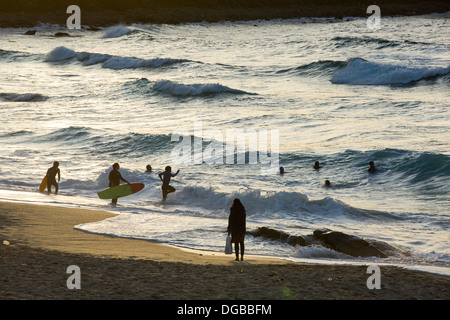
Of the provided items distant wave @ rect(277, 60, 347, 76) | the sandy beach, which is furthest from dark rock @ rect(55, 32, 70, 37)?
the sandy beach

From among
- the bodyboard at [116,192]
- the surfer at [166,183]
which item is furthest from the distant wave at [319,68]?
the bodyboard at [116,192]

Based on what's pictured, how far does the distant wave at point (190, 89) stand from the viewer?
113ft

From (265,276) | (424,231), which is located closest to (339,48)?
(424,231)

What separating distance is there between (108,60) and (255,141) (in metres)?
28.0

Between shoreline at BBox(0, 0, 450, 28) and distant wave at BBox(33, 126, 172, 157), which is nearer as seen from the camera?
distant wave at BBox(33, 126, 172, 157)

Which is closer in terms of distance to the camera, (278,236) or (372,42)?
(278,236)

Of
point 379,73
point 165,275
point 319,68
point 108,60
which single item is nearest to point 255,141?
point 379,73

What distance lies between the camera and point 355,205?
1622 cm

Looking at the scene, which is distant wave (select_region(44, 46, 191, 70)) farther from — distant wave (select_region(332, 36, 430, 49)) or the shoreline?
the shoreline

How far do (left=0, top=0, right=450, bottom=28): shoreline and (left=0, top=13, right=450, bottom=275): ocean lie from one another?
1519 inches

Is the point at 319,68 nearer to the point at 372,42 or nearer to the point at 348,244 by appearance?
the point at 372,42

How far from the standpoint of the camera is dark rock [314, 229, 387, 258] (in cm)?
1162

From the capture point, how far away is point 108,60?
49.1 m

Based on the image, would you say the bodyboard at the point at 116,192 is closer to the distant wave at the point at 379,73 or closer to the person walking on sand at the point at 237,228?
the person walking on sand at the point at 237,228
